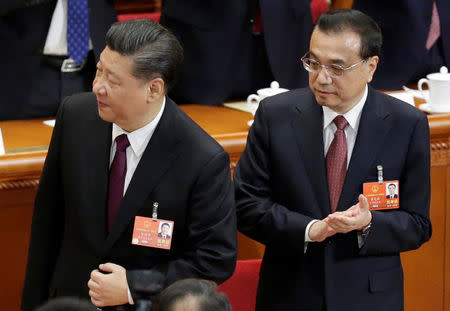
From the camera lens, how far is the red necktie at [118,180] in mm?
2146

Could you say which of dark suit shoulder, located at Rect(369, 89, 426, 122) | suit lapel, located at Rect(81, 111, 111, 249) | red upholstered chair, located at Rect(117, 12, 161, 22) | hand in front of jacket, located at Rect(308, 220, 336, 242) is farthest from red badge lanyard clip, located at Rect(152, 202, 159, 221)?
red upholstered chair, located at Rect(117, 12, 161, 22)

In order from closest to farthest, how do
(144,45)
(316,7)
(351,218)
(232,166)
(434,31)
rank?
(144,45) → (351,218) → (232,166) → (316,7) → (434,31)

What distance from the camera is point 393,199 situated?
7.62 ft

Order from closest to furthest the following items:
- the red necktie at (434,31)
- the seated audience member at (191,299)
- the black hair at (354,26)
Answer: the seated audience member at (191,299)
the black hair at (354,26)
the red necktie at (434,31)

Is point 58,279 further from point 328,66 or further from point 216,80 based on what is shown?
point 216,80

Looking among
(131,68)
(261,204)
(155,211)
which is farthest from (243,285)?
(131,68)

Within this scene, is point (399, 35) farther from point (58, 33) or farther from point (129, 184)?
point (129, 184)

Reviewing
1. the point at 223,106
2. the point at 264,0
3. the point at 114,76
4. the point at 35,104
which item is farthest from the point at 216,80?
→ the point at 114,76

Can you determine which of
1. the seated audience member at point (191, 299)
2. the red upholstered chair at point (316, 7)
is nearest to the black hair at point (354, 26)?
the seated audience member at point (191, 299)

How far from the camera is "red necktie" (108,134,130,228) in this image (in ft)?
7.04

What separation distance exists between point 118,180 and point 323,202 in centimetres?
54

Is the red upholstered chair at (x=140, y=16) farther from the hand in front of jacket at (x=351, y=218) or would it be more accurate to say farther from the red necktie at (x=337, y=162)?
the hand in front of jacket at (x=351, y=218)

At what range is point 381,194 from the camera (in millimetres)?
2309

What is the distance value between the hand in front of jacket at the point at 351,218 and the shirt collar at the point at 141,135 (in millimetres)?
476
